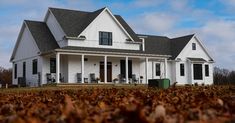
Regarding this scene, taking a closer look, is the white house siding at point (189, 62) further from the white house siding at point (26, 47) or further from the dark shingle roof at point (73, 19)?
the white house siding at point (26, 47)

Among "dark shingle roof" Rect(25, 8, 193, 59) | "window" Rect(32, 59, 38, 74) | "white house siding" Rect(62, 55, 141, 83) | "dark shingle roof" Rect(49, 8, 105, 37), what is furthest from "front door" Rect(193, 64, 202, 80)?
"window" Rect(32, 59, 38, 74)

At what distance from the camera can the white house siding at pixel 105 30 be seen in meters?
39.0

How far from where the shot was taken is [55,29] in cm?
4050

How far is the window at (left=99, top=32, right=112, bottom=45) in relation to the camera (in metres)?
40.0

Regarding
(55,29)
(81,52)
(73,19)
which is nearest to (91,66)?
(81,52)

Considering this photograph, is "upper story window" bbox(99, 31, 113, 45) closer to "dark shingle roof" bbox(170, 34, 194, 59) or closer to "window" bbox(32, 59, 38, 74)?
"window" bbox(32, 59, 38, 74)

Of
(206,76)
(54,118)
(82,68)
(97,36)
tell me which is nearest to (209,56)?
(206,76)

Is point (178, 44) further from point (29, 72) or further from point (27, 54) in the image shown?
point (29, 72)

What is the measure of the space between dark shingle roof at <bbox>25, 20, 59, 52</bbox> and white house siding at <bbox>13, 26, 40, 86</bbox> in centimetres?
76

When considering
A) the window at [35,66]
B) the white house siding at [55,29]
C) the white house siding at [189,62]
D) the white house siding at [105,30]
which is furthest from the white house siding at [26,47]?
the white house siding at [189,62]

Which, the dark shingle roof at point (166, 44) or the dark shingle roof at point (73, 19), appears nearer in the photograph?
the dark shingle roof at point (73, 19)

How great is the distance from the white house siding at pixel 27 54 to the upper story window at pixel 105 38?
230 inches

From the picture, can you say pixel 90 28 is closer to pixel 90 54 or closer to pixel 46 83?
pixel 90 54

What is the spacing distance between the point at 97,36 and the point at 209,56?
16897 mm
